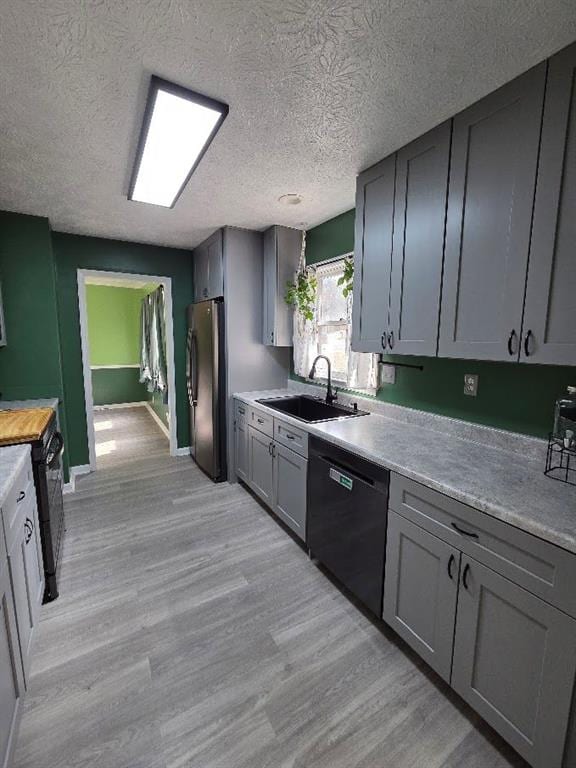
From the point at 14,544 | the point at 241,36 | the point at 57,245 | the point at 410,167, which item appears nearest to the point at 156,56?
the point at 241,36

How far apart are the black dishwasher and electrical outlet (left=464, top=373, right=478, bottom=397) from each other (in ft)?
2.38

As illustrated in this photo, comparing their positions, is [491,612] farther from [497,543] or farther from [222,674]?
[222,674]

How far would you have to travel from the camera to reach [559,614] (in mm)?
1015

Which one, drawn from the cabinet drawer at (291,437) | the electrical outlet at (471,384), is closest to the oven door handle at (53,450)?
the cabinet drawer at (291,437)

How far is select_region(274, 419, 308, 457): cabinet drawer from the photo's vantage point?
226 cm

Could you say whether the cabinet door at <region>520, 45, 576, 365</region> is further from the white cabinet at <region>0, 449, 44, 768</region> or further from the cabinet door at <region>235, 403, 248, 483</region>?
the cabinet door at <region>235, 403, 248, 483</region>

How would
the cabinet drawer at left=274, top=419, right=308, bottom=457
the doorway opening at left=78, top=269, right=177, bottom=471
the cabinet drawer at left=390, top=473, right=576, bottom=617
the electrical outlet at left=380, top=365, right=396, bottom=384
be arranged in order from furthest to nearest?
the doorway opening at left=78, top=269, right=177, bottom=471, the electrical outlet at left=380, top=365, right=396, bottom=384, the cabinet drawer at left=274, top=419, right=308, bottom=457, the cabinet drawer at left=390, top=473, right=576, bottom=617

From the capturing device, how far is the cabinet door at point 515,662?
103cm

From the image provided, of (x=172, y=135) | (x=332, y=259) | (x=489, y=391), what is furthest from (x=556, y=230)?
(x=332, y=259)

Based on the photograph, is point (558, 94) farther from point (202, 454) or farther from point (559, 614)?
point (202, 454)

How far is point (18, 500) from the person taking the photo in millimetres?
1503

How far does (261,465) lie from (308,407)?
2.18 ft

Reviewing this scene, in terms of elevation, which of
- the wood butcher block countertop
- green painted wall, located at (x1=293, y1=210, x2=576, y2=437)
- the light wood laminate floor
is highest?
green painted wall, located at (x1=293, y1=210, x2=576, y2=437)

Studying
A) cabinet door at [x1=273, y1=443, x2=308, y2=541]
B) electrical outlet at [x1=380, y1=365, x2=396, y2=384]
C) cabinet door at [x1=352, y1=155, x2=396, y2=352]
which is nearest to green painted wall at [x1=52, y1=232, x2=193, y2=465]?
cabinet door at [x1=273, y1=443, x2=308, y2=541]
